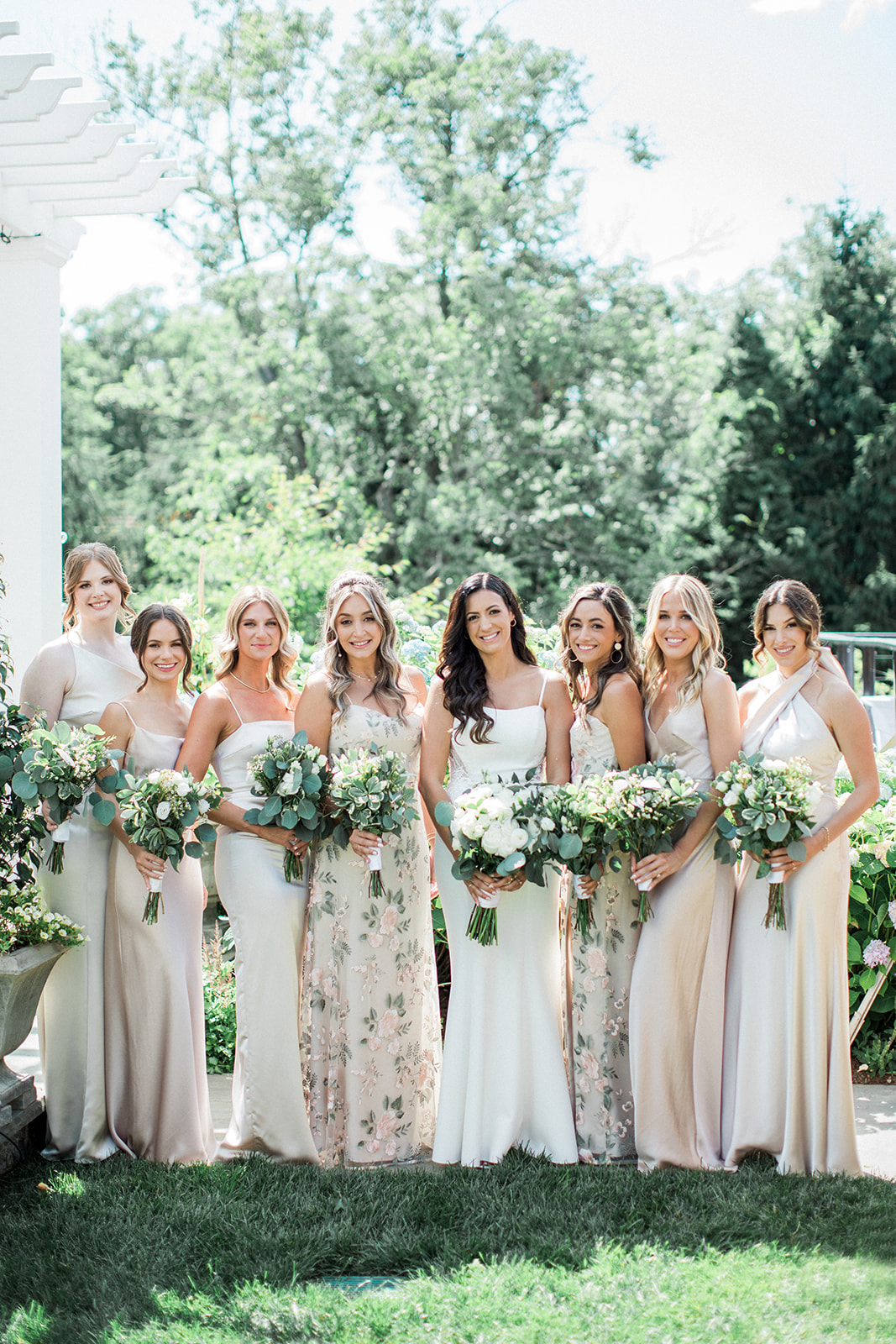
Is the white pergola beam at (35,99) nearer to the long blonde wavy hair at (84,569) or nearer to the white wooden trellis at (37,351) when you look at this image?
the white wooden trellis at (37,351)

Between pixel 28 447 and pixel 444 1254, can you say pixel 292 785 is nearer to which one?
pixel 444 1254

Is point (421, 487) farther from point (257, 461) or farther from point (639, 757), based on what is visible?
point (639, 757)

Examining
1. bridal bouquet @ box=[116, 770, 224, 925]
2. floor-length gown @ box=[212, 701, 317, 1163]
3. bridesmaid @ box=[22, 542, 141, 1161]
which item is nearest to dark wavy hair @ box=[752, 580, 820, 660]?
floor-length gown @ box=[212, 701, 317, 1163]

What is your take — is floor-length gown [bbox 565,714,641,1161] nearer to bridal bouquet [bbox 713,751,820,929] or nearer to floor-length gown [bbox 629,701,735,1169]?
floor-length gown [bbox 629,701,735,1169]

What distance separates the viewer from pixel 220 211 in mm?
22828

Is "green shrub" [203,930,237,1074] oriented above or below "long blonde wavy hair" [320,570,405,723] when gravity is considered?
below

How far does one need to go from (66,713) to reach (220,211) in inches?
791

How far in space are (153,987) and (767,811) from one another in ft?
8.16

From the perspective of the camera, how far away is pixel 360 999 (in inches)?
189

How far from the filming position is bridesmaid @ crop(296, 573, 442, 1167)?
15.7 feet

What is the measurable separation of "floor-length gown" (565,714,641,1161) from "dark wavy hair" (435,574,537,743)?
1.81ft

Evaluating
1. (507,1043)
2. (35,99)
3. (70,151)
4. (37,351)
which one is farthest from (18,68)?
(507,1043)

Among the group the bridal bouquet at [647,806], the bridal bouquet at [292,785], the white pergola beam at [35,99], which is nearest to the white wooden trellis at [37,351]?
the white pergola beam at [35,99]

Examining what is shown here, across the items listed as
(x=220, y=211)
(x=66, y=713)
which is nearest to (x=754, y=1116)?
(x=66, y=713)
